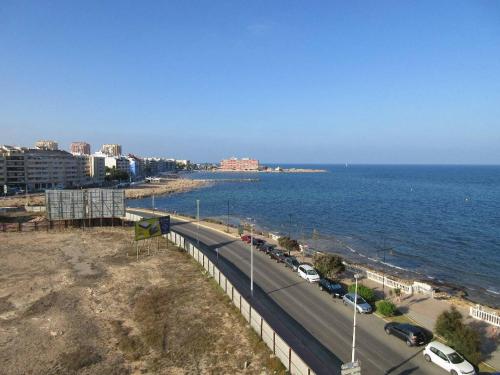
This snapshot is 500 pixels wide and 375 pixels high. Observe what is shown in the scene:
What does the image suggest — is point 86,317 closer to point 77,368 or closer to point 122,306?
point 122,306

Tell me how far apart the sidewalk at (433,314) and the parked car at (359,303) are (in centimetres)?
370

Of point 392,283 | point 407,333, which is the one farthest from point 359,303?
point 392,283

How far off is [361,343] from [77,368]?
18.1 m

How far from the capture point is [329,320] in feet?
95.8

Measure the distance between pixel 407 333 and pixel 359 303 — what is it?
5.95 metres

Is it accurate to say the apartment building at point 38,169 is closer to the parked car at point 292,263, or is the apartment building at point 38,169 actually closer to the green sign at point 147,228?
the green sign at point 147,228

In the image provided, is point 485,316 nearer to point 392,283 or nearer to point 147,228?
point 392,283

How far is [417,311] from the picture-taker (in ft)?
107

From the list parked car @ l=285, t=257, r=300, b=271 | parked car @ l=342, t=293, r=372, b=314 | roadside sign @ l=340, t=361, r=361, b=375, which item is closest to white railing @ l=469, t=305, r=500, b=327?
parked car @ l=342, t=293, r=372, b=314

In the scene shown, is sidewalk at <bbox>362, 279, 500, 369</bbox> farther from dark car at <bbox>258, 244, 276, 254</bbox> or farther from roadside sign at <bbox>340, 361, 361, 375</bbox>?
dark car at <bbox>258, 244, 276, 254</bbox>

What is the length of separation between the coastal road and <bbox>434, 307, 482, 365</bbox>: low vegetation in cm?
214

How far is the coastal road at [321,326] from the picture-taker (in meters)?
23.1

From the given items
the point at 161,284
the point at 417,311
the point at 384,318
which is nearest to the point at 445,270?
the point at 417,311

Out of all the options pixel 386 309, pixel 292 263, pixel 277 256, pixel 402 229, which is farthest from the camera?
pixel 402 229
